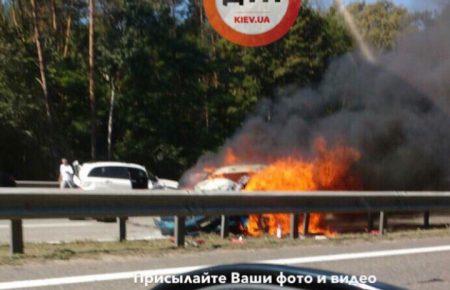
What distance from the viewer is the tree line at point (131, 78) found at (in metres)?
32.2

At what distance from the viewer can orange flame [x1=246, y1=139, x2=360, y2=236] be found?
504 inches

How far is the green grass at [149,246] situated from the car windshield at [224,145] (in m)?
0.04

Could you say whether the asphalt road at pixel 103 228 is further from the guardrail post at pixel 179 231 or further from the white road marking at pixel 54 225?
the guardrail post at pixel 179 231

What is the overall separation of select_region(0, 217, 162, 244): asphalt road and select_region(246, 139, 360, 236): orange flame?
79.8 inches

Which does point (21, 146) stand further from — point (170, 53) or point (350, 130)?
point (350, 130)

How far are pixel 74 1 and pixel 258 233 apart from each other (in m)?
25.8

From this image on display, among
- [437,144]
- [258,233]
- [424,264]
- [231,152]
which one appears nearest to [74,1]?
[231,152]

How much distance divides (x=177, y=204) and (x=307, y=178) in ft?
17.5

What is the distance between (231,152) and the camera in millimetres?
19234

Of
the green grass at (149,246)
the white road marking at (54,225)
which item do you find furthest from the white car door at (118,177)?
the green grass at (149,246)

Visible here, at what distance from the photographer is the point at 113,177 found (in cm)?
2097

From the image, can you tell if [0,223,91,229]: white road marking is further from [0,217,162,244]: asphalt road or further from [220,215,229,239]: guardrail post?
[220,215,229,239]: guardrail post

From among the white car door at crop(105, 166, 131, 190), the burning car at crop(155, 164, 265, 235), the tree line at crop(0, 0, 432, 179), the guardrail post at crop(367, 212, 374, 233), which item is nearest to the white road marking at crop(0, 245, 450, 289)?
the guardrail post at crop(367, 212, 374, 233)

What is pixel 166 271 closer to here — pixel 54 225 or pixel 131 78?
pixel 54 225
